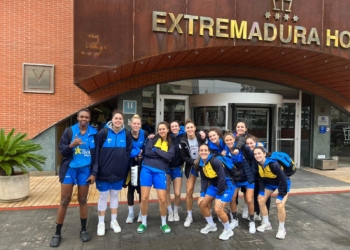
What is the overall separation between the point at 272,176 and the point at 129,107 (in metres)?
5.90

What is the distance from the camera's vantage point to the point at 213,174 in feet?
13.3

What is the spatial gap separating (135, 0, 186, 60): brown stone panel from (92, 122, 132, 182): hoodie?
289 cm

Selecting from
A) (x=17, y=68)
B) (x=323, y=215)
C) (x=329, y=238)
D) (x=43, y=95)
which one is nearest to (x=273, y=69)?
(x=323, y=215)

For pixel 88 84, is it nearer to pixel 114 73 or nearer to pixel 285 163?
pixel 114 73

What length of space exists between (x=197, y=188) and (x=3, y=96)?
19.8 ft

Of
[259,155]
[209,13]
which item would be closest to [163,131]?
[259,155]

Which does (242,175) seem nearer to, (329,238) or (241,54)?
(329,238)

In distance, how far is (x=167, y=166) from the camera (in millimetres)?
4320

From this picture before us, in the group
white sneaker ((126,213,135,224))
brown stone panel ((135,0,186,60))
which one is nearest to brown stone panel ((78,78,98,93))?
brown stone panel ((135,0,186,60))

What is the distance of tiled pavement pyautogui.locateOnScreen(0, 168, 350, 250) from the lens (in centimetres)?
385

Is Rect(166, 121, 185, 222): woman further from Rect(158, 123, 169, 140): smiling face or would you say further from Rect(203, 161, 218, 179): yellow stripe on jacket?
Rect(203, 161, 218, 179): yellow stripe on jacket

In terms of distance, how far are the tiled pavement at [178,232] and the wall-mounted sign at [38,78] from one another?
3.57 metres

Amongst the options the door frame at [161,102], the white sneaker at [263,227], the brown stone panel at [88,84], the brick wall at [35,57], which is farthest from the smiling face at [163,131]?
the door frame at [161,102]

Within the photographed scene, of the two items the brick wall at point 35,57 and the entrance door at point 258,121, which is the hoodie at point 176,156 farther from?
the entrance door at point 258,121
